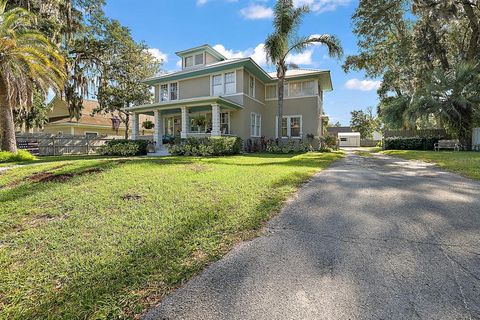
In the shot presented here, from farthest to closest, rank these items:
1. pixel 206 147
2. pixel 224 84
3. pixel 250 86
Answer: pixel 250 86 → pixel 224 84 → pixel 206 147

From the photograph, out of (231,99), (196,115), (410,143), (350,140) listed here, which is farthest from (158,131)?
(350,140)

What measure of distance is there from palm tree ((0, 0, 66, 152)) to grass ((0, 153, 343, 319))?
8.43 meters

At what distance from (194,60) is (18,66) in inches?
461

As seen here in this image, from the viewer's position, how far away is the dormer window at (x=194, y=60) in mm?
20406

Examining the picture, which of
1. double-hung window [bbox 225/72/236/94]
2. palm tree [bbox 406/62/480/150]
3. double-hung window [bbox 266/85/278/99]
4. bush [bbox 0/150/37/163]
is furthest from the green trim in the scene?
palm tree [bbox 406/62/480/150]

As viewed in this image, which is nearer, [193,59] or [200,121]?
[200,121]

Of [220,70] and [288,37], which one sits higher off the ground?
→ [288,37]

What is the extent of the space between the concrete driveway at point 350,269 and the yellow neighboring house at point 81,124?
25.3 meters

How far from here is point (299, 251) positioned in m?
2.95

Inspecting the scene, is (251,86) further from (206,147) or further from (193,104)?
(206,147)

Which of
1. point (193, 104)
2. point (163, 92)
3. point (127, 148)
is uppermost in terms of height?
point (163, 92)

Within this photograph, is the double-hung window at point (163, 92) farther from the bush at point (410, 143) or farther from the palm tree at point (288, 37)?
the bush at point (410, 143)

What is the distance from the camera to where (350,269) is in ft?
8.42

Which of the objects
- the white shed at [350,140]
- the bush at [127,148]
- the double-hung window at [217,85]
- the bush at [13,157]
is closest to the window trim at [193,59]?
the double-hung window at [217,85]
